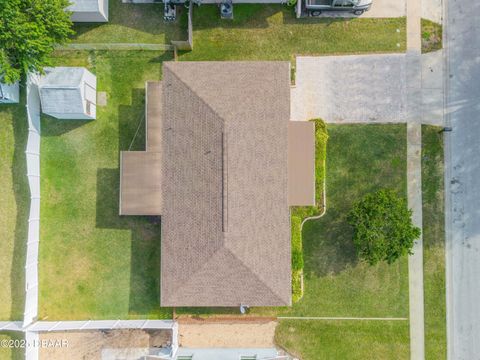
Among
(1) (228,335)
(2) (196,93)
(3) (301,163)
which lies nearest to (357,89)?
(3) (301,163)

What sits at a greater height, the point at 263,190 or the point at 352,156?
the point at 352,156

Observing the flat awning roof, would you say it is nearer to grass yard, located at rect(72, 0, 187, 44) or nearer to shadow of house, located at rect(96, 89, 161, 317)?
shadow of house, located at rect(96, 89, 161, 317)

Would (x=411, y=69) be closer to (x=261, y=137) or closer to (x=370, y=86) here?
(x=370, y=86)

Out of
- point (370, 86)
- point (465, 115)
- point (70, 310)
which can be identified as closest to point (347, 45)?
point (370, 86)

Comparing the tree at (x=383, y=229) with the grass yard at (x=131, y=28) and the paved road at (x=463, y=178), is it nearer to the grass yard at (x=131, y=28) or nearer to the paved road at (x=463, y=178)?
the paved road at (x=463, y=178)

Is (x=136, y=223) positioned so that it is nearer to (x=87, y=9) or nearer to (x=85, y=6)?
(x=87, y=9)
